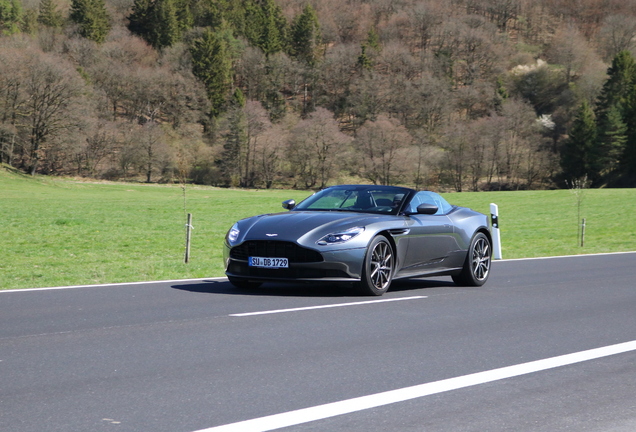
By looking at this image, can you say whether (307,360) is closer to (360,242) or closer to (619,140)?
(360,242)

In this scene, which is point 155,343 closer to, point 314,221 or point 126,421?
point 126,421

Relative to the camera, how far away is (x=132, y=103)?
11619cm

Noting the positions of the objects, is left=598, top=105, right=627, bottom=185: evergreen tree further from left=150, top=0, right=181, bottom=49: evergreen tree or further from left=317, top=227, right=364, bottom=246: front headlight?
left=317, top=227, right=364, bottom=246: front headlight

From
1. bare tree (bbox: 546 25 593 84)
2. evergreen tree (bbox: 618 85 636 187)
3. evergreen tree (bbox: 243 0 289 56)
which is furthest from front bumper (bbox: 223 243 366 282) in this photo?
bare tree (bbox: 546 25 593 84)

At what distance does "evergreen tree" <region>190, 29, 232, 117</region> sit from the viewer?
12838 centimetres

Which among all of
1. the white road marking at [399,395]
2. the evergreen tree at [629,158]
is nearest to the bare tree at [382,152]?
the evergreen tree at [629,158]

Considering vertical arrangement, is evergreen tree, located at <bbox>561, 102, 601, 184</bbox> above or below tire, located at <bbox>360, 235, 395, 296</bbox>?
above

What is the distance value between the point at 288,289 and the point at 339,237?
1.57 m

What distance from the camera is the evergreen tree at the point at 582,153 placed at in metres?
101

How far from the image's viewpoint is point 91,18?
134 meters

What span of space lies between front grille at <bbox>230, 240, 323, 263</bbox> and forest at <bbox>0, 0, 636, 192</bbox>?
69.5m

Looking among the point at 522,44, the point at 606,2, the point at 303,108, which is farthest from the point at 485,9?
the point at 303,108

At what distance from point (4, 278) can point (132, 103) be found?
10586 cm

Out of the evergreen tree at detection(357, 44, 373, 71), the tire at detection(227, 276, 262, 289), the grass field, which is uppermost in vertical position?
the evergreen tree at detection(357, 44, 373, 71)
